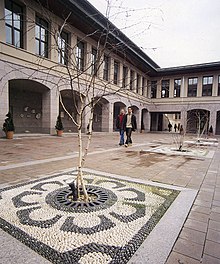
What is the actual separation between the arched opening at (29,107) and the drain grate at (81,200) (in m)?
11.2

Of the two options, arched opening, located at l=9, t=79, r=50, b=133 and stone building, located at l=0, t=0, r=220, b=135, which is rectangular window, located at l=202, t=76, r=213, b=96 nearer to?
stone building, located at l=0, t=0, r=220, b=135

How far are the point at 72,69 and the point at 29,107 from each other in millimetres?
14360

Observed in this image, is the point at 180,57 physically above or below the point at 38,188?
above

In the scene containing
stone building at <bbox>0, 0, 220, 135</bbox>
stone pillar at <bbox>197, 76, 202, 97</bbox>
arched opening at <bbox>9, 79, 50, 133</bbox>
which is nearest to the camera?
stone building at <bbox>0, 0, 220, 135</bbox>

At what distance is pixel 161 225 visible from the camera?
6.35 ft

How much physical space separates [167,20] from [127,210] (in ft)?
8.44

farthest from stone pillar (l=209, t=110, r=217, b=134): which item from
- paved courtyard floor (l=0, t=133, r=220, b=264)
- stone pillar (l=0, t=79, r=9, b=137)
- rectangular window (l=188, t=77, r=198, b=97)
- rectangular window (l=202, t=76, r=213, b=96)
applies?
paved courtyard floor (l=0, t=133, r=220, b=264)

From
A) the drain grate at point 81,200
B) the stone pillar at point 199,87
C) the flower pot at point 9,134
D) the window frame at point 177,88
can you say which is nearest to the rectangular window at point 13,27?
the flower pot at point 9,134

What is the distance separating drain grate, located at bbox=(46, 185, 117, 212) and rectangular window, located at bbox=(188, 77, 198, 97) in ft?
85.1

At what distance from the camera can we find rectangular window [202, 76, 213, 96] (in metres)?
24.5

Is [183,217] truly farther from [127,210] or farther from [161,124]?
[161,124]

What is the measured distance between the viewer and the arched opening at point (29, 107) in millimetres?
13336

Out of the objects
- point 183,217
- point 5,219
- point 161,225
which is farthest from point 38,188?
point 183,217

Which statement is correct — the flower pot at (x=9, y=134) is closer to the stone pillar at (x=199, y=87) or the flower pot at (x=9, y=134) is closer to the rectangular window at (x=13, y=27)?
the rectangular window at (x=13, y=27)
